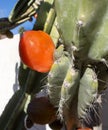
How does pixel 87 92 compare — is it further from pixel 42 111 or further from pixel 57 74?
pixel 42 111

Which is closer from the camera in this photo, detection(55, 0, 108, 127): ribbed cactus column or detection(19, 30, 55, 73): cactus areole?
detection(55, 0, 108, 127): ribbed cactus column

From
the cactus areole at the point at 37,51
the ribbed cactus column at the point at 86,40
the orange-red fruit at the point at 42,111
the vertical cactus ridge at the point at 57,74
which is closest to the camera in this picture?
the ribbed cactus column at the point at 86,40

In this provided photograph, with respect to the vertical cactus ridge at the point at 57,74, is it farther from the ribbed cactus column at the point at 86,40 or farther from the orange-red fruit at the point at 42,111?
the orange-red fruit at the point at 42,111

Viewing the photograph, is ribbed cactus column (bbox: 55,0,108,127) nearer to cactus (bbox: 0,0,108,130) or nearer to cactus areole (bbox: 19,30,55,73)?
cactus (bbox: 0,0,108,130)

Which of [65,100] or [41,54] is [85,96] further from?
[41,54]

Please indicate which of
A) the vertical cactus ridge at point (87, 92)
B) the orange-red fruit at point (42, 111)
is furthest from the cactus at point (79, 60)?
the orange-red fruit at point (42, 111)

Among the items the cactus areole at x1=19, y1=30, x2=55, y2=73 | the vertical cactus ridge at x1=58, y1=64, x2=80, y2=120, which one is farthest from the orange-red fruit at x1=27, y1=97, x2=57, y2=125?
the vertical cactus ridge at x1=58, y1=64, x2=80, y2=120

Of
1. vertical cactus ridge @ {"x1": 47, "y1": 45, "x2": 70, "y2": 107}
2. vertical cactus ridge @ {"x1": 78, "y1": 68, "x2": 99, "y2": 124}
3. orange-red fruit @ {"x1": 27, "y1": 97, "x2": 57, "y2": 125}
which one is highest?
vertical cactus ridge @ {"x1": 47, "y1": 45, "x2": 70, "y2": 107}
